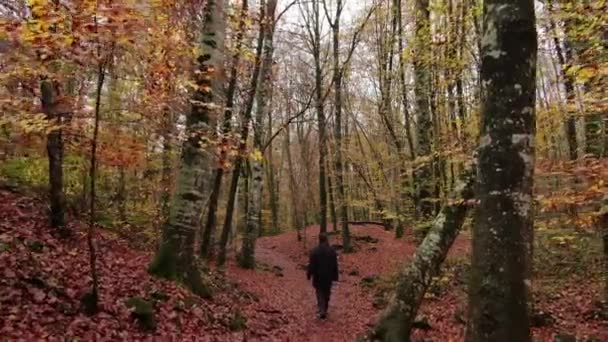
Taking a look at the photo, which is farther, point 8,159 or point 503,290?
point 8,159

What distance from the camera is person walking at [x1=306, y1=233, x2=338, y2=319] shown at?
445 inches

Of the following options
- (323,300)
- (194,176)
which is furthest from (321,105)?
(194,176)

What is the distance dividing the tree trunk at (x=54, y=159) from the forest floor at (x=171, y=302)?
0.27 m

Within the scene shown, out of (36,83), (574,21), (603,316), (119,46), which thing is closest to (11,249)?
(36,83)

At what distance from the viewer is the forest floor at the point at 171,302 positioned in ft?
20.9

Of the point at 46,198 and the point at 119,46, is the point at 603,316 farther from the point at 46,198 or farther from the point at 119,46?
the point at 46,198

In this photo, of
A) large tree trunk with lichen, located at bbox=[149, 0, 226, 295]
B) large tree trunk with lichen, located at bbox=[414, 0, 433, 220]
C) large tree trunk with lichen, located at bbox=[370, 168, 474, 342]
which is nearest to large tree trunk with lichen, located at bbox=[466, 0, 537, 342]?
large tree trunk with lichen, located at bbox=[370, 168, 474, 342]

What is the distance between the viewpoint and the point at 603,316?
9203 mm

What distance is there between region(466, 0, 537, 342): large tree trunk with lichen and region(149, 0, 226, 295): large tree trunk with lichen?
6.03m

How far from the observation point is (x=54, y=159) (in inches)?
366

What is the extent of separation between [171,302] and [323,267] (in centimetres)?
429

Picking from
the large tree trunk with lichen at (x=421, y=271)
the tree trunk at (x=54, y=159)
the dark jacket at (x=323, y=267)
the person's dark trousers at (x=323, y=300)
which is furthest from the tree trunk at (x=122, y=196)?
the large tree trunk with lichen at (x=421, y=271)

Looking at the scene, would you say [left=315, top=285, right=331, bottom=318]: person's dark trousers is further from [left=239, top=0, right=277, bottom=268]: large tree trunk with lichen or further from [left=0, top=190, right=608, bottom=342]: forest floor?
[left=239, top=0, right=277, bottom=268]: large tree trunk with lichen

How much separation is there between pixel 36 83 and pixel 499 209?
807 cm
